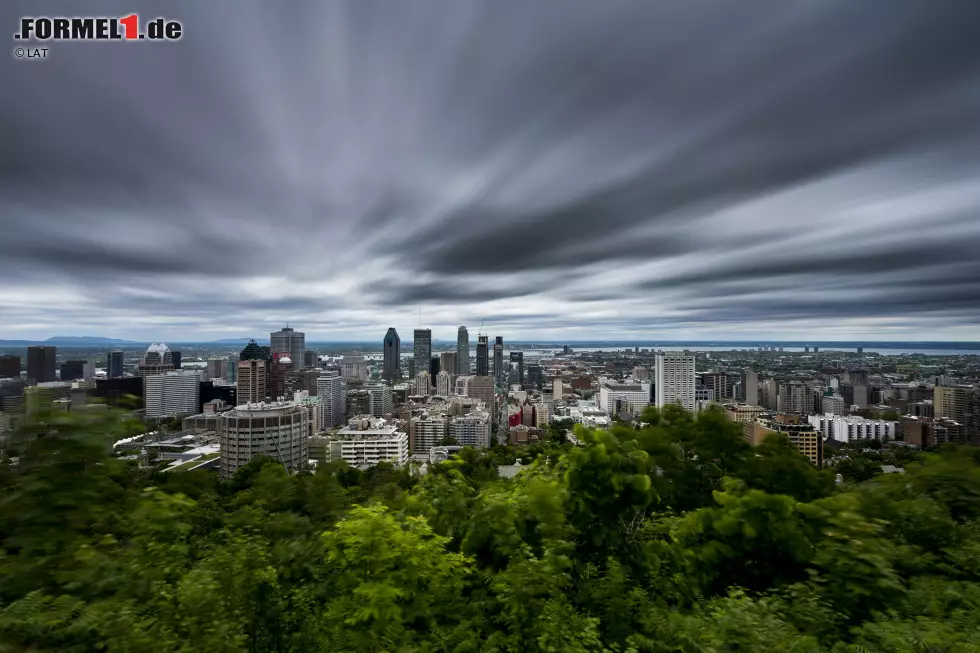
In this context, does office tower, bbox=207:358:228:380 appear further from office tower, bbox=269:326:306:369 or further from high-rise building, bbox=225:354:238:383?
office tower, bbox=269:326:306:369

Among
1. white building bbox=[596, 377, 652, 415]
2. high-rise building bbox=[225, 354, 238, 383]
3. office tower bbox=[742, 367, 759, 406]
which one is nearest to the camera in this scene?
office tower bbox=[742, 367, 759, 406]

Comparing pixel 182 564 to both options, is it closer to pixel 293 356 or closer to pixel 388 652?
pixel 388 652

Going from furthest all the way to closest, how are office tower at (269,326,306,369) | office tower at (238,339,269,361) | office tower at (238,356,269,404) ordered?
office tower at (269,326,306,369) < office tower at (238,339,269,361) < office tower at (238,356,269,404)

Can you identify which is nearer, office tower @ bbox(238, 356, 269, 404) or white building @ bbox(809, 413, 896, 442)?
white building @ bbox(809, 413, 896, 442)

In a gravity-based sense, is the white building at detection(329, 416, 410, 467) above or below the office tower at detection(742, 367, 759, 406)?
below

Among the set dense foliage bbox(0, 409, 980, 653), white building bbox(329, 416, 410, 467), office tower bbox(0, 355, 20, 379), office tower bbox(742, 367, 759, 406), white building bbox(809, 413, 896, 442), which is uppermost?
office tower bbox(0, 355, 20, 379)

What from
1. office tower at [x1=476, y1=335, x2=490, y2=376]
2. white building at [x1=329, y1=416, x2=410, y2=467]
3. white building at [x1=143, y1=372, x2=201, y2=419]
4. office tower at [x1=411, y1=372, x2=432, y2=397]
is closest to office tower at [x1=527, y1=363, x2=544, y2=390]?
office tower at [x1=476, y1=335, x2=490, y2=376]

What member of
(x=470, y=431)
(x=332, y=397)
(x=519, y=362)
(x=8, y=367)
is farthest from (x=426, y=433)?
(x=519, y=362)
